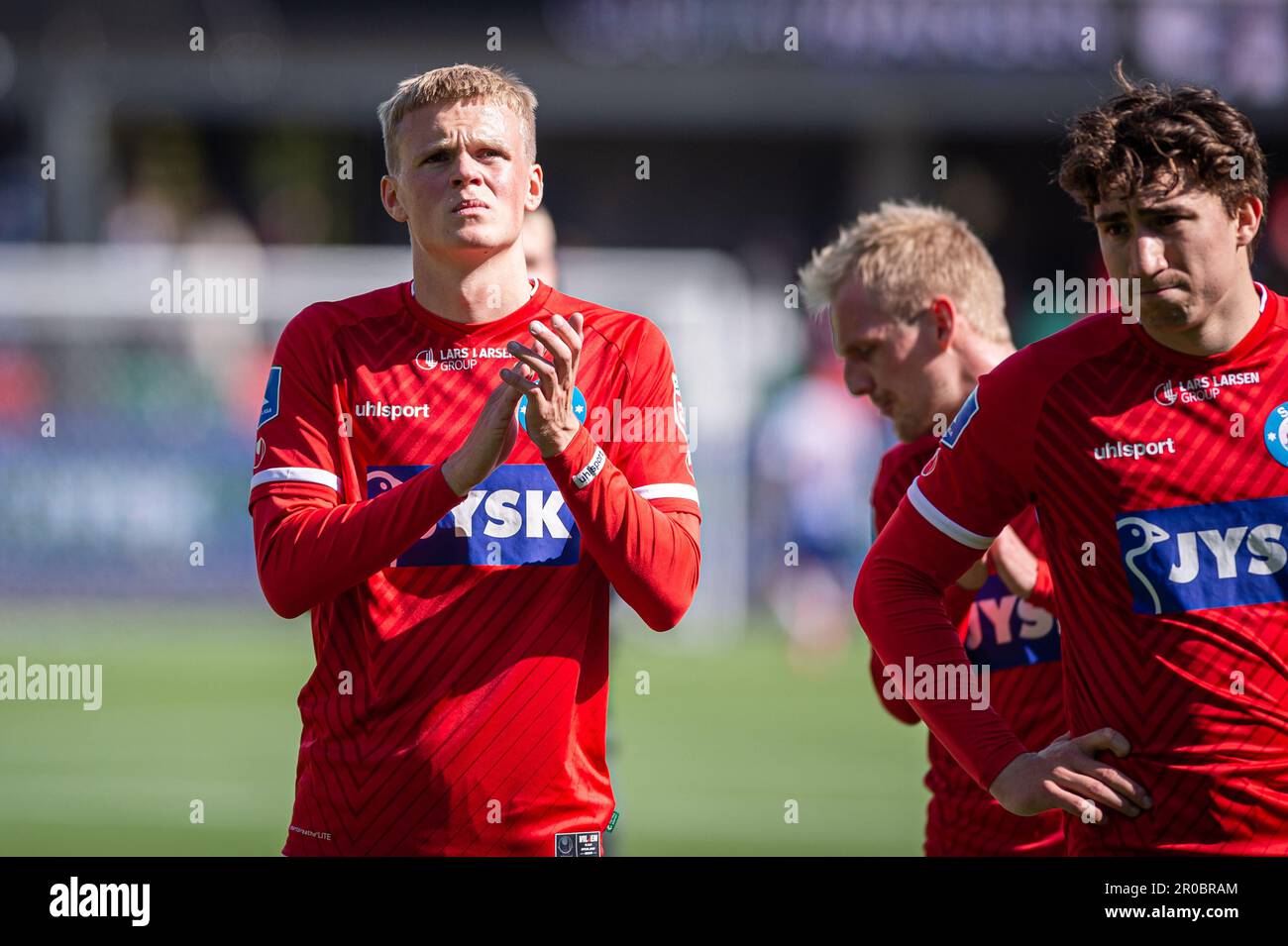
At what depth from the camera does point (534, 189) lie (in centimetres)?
361

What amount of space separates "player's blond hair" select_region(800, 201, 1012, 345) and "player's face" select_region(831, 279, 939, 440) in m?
0.03

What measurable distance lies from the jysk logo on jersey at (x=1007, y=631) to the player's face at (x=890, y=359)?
18.6 inches

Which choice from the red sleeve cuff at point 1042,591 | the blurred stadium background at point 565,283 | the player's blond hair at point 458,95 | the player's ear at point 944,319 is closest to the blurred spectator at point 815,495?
the blurred stadium background at point 565,283

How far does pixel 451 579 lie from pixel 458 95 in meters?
0.98

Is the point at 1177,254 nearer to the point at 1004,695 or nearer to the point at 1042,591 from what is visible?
the point at 1042,591

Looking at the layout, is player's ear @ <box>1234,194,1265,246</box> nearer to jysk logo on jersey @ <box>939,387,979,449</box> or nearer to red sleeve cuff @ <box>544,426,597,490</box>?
jysk logo on jersey @ <box>939,387,979,449</box>

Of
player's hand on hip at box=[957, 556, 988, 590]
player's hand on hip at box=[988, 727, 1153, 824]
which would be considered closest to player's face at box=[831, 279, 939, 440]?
player's hand on hip at box=[957, 556, 988, 590]

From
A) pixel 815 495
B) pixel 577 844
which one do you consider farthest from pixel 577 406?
pixel 815 495

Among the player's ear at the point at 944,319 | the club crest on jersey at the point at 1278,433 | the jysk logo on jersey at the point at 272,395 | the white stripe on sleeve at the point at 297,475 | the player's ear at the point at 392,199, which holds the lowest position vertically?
the club crest on jersey at the point at 1278,433

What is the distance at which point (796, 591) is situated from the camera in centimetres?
1480

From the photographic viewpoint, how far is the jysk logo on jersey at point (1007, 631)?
3957 mm

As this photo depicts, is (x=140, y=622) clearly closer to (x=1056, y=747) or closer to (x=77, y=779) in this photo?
(x=77, y=779)

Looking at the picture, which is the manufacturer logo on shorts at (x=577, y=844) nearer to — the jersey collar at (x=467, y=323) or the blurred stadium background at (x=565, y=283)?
the jersey collar at (x=467, y=323)

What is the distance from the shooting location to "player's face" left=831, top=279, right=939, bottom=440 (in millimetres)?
4242
